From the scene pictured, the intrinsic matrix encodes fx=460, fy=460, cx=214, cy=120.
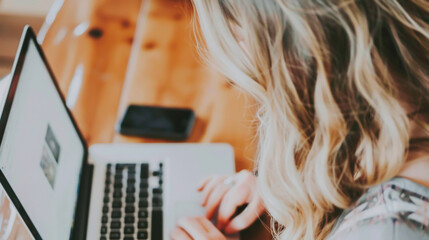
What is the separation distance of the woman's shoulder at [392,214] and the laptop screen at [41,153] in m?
0.42

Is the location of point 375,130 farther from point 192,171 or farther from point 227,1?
point 192,171

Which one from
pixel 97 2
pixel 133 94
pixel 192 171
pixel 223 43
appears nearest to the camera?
pixel 223 43

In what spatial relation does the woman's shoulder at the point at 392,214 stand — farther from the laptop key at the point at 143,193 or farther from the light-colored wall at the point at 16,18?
the light-colored wall at the point at 16,18

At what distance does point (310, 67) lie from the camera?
21.5 inches

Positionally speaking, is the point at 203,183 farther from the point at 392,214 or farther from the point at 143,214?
the point at 392,214

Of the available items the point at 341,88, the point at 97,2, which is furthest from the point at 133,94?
the point at 341,88

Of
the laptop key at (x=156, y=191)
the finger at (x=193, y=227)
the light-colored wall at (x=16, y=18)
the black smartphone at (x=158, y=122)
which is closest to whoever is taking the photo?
the finger at (x=193, y=227)

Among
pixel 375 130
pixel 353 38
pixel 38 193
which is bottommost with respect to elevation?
pixel 38 193

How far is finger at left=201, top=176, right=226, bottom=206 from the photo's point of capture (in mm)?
830

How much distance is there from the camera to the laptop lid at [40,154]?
609 mm

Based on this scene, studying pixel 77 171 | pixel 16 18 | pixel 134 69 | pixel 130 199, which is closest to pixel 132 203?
pixel 130 199

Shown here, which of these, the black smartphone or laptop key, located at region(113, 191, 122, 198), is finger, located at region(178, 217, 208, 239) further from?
the black smartphone

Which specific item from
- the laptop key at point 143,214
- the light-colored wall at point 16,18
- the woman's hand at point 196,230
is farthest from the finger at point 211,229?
the light-colored wall at point 16,18

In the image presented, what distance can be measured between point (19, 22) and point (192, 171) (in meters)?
0.78
